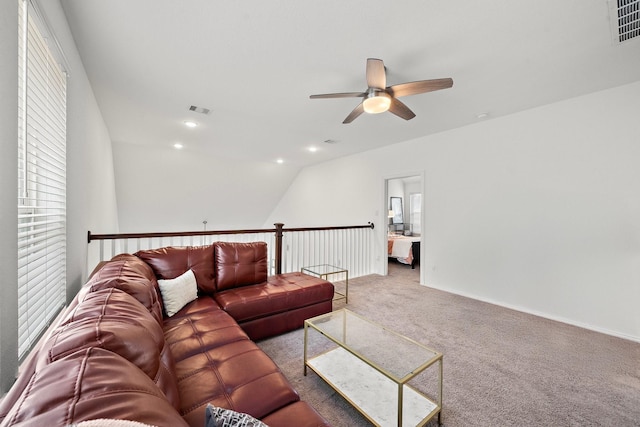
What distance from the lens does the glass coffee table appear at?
1.47 metres

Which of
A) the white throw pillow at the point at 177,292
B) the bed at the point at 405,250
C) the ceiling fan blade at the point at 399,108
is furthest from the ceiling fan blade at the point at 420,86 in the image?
the bed at the point at 405,250

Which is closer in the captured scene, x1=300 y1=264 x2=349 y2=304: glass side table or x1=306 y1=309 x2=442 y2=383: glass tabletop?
x1=306 y1=309 x2=442 y2=383: glass tabletop

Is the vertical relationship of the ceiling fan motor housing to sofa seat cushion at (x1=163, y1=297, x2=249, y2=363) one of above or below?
above

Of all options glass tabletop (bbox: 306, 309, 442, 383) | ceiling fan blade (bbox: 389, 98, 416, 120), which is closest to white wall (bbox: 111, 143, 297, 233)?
ceiling fan blade (bbox: 389, 98, 416, 120)

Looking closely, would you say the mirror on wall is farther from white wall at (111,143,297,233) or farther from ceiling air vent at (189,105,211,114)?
ceiling air vent at (189,105,211,114)

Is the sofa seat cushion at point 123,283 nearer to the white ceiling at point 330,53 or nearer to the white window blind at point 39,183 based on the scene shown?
the white window blind at point 39,183

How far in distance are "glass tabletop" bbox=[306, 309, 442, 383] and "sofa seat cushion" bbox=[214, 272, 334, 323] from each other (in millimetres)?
531

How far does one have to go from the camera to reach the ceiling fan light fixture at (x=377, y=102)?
7.19ft

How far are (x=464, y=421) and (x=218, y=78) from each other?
3.35 m

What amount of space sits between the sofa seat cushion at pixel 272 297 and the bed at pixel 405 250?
10.4ft

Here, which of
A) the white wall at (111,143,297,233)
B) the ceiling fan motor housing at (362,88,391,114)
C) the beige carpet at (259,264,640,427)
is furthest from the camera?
the white wall at (111,143,297,233)

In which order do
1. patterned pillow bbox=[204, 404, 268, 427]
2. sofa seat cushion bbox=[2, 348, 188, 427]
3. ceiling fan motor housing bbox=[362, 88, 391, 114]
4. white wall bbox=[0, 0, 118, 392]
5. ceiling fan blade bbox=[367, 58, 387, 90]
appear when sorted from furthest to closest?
ceiling fan motor housing bbox=[362, 88, 391, 114] → ceiling fan blade bbox=[367, 58, 387, 90] → white wall bbox=[0, 0, 118, 392] → patterned pillow bbox=[204, 404, 268, 427] → sofa seat cushion bbox=[2, 348, 188, 427]

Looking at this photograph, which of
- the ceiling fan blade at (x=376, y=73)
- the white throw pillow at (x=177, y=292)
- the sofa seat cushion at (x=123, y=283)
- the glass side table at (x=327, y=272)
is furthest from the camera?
the glass side table at (x=327, y=272)

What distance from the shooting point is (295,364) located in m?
2.10
